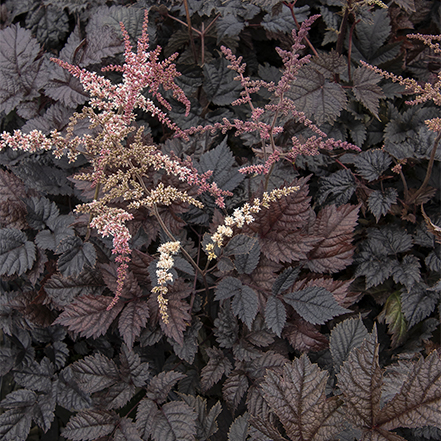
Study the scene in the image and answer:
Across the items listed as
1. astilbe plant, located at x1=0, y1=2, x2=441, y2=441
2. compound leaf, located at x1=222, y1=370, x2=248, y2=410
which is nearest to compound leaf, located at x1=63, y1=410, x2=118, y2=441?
astilbe plant, located at x1=0, y1=2, x2=441, y2=441

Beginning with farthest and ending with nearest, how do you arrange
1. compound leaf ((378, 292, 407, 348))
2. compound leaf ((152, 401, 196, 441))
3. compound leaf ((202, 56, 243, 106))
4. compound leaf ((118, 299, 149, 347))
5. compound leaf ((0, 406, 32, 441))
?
1. compound leaf ((202, 56, 243, 106))
2. compound leaf ((378, 292, 407, 348))
3. compound leaf ((0, 406, 32, 441))
4. compound leaf ((118, 299, 149, 347))
5. compound leaf ((152, 401, 196, 441))

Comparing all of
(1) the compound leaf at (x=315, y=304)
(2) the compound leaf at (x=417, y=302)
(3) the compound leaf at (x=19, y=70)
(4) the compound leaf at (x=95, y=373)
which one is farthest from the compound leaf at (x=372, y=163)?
(3) the compound leaf at (x=19, y=70)

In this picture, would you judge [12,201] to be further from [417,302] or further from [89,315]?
[417,302]

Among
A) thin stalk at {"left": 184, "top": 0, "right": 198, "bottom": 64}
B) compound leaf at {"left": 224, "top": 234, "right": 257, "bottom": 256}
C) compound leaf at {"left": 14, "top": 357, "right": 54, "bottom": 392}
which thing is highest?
thin stalk at {"left": 184, "top": 0, "right": 198, "bottom": 64}

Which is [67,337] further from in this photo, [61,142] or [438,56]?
[438,56]

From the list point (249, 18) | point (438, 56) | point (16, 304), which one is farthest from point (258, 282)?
point (438, 56)

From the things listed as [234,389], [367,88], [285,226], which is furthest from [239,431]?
[367,88]

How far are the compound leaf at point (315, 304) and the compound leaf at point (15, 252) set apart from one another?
1101mm

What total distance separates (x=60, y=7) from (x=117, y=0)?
334mm

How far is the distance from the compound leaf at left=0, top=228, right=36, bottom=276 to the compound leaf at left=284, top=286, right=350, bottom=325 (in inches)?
43.3

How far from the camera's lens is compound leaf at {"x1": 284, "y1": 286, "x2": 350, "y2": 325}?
143 centimetres

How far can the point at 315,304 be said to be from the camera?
1.47 meters

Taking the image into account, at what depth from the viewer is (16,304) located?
5.64 feet

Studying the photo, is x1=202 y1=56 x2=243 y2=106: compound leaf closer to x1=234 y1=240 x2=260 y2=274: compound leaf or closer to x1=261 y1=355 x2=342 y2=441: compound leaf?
x1=234 y1=240 x2=260 y2=274: compound leaf
